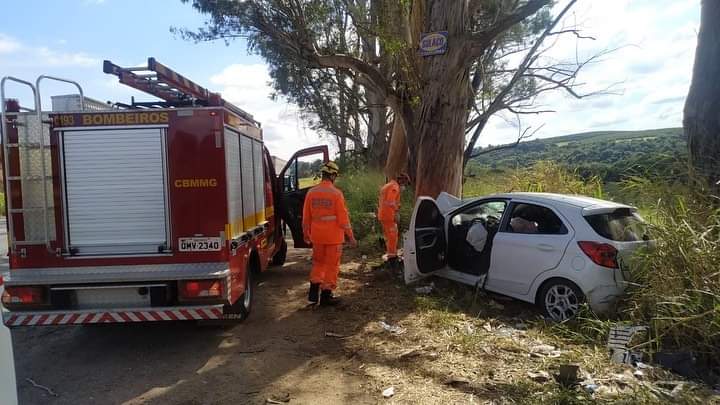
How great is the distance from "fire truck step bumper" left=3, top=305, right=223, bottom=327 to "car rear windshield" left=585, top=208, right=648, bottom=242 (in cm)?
395

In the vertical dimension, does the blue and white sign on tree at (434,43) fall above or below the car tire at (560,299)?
above

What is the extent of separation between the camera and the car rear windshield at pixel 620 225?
5.28m

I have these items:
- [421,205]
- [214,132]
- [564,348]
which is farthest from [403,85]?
[564,348]

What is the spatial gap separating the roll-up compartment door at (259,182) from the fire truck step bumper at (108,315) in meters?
2.05

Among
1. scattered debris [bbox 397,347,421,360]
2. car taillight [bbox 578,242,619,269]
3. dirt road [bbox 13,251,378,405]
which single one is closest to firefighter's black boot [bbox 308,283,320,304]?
dirt road [bbox 13,251,378,405]

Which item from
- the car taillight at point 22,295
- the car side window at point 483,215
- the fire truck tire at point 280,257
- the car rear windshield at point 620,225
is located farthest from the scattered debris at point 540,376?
the fire truck tire at point 280,257

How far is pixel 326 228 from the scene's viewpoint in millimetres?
6172

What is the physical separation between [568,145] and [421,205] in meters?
8.90

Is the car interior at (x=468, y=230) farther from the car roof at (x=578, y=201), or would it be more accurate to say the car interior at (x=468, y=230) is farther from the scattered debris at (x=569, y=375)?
the scattered debris at (x=569, y=375)

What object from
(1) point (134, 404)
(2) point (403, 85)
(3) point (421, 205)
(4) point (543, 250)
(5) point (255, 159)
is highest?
(2) point (403, 85)

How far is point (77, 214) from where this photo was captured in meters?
4.81

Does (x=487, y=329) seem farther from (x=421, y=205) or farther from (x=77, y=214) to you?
(x=77, y=214)

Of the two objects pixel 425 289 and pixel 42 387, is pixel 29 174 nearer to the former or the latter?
pixel 42 387

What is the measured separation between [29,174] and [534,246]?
205 inches
